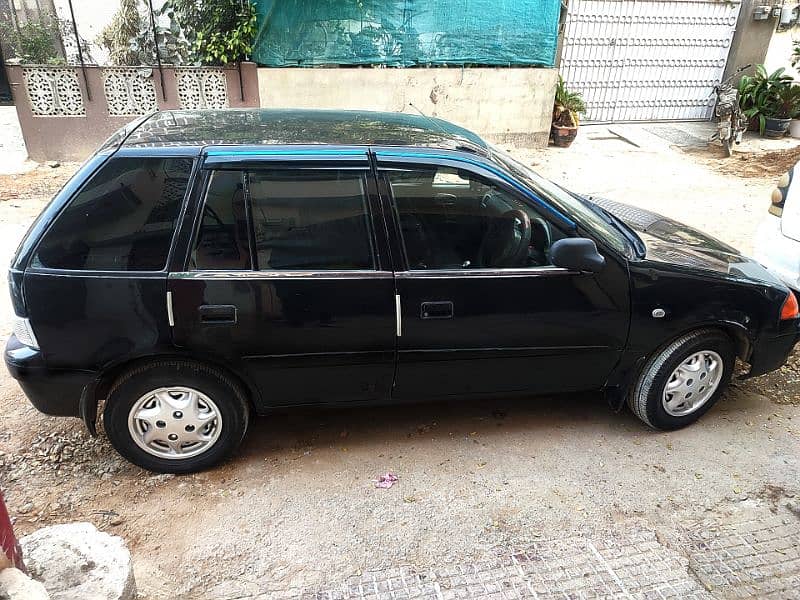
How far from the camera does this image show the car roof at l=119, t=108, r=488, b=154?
2.95m

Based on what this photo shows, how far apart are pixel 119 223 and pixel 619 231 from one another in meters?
2.71

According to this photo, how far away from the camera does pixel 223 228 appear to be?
279cm

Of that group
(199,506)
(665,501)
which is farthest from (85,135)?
(665,501)

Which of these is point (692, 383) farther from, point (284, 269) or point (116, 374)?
point (116, 374)

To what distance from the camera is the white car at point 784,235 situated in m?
4.39

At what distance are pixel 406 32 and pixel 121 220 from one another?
7032 mm

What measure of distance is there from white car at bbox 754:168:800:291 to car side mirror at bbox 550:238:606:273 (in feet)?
7.40

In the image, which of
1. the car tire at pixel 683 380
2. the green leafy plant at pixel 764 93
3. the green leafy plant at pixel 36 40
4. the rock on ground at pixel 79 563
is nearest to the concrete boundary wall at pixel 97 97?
the green leafy plant at pixel 36 40

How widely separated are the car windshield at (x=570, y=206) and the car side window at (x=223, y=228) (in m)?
1.38

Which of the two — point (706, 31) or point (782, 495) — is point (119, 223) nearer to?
point (782, 495)

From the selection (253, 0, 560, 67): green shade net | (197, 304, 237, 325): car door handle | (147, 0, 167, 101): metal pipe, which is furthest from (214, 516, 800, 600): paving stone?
(147, 0, 167, 101): metal pipe

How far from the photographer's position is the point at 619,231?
11.5ft

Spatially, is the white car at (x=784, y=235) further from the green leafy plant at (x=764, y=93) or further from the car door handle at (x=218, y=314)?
the green leafy plant at (x=764, y=93)

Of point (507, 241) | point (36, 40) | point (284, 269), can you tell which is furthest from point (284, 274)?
point (36, 40)
